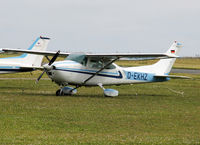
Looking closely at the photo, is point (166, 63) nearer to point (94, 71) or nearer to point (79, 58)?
point (94, 71)

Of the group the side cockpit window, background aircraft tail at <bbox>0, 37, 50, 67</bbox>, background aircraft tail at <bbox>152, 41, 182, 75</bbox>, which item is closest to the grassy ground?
the side cockpit window

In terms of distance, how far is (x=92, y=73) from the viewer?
67.1 ft

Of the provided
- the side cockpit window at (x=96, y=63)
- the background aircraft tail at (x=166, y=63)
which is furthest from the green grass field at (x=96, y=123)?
the background aircraft tail at (x=166, y=63)

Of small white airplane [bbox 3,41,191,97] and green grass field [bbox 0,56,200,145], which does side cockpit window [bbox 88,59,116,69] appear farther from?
green grass field [bbox 0,56,200,145]

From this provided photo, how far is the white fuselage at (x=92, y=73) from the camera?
19.2 meters

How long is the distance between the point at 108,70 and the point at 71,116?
8829 millimetres

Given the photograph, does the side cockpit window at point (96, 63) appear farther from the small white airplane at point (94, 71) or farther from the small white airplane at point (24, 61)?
the small white airplane at point (24, 61)

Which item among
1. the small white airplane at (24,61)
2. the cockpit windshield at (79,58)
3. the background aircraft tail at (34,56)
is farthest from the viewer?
the background aircraft tail at (34,56)

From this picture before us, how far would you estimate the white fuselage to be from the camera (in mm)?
19219

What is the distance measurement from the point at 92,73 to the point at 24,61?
271 inches

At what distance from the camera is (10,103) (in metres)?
15.4

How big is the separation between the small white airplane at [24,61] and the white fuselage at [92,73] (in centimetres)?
578

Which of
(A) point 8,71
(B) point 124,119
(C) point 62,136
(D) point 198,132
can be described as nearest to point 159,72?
(A) point 8,71

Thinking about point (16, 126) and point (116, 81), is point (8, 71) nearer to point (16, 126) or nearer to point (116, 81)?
point (116, 81)
